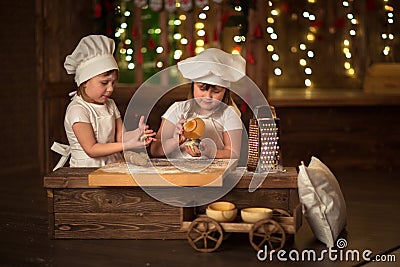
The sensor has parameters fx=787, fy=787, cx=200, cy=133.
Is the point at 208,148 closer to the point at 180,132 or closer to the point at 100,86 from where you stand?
the point at 180,132

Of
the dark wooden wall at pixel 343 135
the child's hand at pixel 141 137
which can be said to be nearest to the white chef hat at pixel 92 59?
the child's hand at pixel 141 137

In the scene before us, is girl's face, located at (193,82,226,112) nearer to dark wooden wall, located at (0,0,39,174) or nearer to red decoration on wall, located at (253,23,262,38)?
red decoration on wall, located at (253,23,262,38)

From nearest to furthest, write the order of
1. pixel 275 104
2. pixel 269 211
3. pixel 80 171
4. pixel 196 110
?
pixel 269 211 < pixel 80 171 < pixel 196 110 < pixel 275 104

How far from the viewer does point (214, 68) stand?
11.3 ft

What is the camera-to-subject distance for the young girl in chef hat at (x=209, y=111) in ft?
11.4

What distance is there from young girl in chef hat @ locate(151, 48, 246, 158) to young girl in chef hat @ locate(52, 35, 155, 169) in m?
0.21

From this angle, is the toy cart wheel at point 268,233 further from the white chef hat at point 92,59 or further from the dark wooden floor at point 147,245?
the white chef hat at point 92,59

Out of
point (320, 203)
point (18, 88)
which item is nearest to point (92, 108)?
point (320, 203)

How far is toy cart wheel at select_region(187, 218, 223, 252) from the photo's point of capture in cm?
301

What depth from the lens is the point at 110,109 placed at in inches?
148

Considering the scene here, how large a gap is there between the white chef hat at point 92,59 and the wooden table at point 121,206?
54 centimetres

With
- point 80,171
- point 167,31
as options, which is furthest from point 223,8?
point 80,171

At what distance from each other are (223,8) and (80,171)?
2339 millimetres

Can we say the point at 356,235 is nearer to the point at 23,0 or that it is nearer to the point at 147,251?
the point at 147,251
